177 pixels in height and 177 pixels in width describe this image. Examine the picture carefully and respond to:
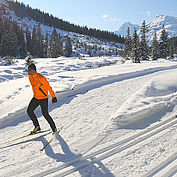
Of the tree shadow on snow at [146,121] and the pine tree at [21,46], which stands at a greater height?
the pine tree at [21,46]

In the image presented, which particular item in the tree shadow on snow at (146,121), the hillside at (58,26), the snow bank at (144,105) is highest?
the hillside at (58,26)

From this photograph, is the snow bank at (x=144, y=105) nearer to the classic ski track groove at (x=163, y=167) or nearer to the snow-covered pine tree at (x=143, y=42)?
the classic ski track groove at (x=163, y=167)

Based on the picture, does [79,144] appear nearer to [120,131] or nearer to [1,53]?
[120,131]

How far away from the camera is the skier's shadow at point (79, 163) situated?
2.65m

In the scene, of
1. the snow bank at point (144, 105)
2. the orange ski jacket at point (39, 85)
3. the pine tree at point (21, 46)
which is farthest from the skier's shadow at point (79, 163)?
the pine tree at point (21, 46)

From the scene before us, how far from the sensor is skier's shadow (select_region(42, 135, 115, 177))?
265 centimetres

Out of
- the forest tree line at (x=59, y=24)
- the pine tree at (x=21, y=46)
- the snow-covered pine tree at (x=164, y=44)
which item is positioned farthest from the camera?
the forest tree line at (x=59, y=24)

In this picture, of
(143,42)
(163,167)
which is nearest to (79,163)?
(163,167)

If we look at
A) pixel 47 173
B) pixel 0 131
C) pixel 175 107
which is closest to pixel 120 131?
pixel 47 173

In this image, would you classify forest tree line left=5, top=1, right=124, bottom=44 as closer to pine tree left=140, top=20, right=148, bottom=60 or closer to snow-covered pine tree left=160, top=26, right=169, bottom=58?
snow-covered pine tree left=160, top=26, right=169, bottom=58

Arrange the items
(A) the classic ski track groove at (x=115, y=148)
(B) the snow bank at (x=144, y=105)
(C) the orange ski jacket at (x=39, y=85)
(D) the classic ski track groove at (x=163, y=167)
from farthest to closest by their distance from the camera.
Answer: (B) the snow bank at (x=144, y=105) → (C) the orange ski jacket at (x=39, y=85) → (A) the classic ski track groove at (x=115, y=148) → (D) the classic ski track groove at (x=163, y=167)

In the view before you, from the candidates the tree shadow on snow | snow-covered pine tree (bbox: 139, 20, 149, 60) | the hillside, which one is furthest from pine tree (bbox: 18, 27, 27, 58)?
the tree shadow on snow

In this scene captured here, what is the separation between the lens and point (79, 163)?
288 centimetres

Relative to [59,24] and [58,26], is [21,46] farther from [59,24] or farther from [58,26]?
[59,24]
